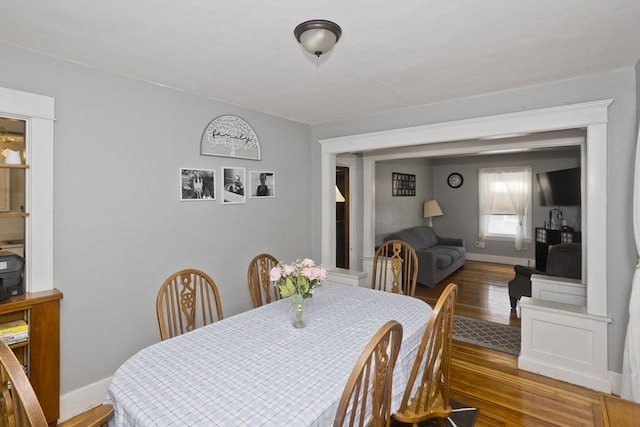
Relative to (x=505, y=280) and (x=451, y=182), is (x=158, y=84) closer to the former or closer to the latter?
(x=505, y=280)

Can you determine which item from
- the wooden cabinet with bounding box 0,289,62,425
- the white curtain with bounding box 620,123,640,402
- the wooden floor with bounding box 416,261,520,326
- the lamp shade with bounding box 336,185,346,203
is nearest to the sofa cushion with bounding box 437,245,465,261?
the wooden floor with bounding box 416,261,520,326

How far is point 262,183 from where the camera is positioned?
3.43m

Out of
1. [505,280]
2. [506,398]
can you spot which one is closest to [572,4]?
[506,398]

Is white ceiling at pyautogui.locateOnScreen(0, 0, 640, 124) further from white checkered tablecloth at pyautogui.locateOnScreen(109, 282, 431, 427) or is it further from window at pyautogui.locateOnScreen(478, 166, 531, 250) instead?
window at pyautogui.locateOnScreen(478, 166, 531, 250)

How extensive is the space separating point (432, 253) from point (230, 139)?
3.70 m

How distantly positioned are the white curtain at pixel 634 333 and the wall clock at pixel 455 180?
18.8 ft

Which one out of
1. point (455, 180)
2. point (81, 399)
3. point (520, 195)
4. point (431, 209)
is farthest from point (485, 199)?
point (81, 399)

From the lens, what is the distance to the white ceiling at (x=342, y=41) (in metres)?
1.55

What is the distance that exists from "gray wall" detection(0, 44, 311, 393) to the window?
619cm

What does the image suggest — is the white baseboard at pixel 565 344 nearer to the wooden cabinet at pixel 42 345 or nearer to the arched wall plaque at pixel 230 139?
the arched wall plaque at pixel 230 139

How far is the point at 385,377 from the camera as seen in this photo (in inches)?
46.8

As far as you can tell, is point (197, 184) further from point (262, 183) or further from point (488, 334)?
point (488, 334)

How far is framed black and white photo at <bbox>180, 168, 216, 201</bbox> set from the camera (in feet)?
9.03

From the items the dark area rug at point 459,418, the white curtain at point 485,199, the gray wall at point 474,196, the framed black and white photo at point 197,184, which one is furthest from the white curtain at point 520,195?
the framed black and white photo at point 197,184
